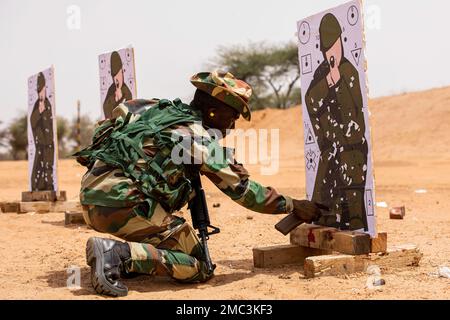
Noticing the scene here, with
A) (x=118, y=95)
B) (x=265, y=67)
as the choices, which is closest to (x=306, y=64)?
(x=118, y=95)

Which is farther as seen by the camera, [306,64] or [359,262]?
[306,64]

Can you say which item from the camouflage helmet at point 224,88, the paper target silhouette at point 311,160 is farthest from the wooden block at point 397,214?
the camouflage helmet at point 224,88

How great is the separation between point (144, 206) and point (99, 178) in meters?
0.32

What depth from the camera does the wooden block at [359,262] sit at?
14.0 ft

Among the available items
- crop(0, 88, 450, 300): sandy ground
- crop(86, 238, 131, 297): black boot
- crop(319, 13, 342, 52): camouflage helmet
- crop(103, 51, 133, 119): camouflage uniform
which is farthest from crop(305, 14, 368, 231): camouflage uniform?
crop(103, 51, 133, 119): camouflage uniform

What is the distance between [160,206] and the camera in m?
4.19

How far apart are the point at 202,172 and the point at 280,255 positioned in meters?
0.99

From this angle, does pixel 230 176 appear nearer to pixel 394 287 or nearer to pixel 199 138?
pixel 199 138

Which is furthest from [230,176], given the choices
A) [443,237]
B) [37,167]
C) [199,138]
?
[37,167]

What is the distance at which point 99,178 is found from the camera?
163 inches

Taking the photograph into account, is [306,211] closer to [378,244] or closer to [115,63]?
[378,244]

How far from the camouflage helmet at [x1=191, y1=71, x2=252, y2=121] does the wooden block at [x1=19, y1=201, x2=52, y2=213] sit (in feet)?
16.6

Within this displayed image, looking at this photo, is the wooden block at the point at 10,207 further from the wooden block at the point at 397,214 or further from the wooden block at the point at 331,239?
the wooden block at the point at 331,239

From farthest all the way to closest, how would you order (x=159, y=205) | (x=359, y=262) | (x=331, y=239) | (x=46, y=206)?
(x=46, y=206) < (x=331, y=239) < (x=359, y=262) < (x=159, y=205)
